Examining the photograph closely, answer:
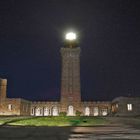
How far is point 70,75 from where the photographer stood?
2596 inches

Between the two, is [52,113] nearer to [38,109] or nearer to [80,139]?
[38,109]

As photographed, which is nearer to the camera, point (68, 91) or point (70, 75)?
point (68, 91)

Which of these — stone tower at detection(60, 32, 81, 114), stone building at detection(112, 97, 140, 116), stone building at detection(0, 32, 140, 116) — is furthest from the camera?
stone tower at detection(60, 32, 81, 114)

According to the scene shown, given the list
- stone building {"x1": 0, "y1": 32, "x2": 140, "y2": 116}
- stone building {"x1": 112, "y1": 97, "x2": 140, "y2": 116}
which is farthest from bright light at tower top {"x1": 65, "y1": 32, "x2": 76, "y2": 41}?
stone building {"x1": 112, "y1": 97, "x2": 140, "y2": 116}

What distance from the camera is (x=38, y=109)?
246 feet

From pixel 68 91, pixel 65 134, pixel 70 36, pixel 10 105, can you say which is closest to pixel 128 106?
pixel 68 91

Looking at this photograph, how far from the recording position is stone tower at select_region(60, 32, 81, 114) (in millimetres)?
64562

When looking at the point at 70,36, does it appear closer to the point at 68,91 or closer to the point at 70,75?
the point at 70,75

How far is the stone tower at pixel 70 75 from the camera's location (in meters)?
64.6

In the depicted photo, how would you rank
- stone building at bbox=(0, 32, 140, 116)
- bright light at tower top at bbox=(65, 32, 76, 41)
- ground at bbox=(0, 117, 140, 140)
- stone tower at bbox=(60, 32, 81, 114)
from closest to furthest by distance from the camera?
ground at bbox=(0, 117, 140, 140) < bright light at tower top at bbox=(65, 32, 76, 41) < stone building at bbox=(0, 32, 140, 116) < stone tower at bbox=(60, 32, 81, 114)

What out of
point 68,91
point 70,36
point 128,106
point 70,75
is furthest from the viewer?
point 70,75

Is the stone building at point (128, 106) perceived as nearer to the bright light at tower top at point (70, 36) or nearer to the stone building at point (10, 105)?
the bright light at tower top at point (70, 36)

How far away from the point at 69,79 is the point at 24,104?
43.8 feet

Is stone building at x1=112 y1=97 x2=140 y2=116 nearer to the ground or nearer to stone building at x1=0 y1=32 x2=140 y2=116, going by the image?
stone building at x1=0 y1=32 x2=140 y2=116
